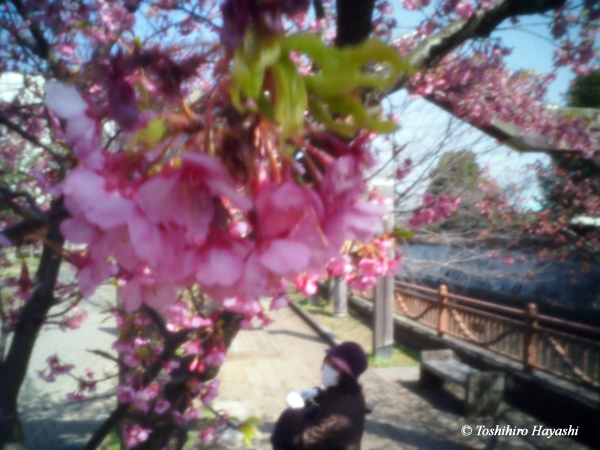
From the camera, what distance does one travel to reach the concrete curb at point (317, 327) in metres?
9.99

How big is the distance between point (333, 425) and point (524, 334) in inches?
186

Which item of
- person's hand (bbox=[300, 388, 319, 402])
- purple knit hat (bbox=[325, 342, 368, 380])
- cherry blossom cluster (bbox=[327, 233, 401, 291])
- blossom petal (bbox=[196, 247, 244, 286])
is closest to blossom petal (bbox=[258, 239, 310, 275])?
blossom petal (bbox=[196, 247, 244, 286])

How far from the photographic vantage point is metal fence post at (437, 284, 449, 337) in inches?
344

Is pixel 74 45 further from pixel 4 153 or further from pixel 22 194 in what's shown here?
pixel 4 153

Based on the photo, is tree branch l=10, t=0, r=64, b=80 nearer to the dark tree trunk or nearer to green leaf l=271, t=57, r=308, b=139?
the dark tree trunk

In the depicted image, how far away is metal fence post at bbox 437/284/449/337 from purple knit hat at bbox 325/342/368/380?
599 centimetres

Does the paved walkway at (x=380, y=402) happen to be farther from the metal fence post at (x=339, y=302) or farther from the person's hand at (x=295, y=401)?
the metal fence post at (x=339, y=302)

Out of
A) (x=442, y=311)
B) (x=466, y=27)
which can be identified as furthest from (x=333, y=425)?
(x=442, y=311)

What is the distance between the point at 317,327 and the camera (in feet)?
37.5

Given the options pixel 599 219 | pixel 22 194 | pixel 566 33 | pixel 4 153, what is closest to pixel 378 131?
pixel 22 194

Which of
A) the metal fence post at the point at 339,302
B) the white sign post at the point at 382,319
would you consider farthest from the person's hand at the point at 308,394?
the metal fence post at the point at 339,302

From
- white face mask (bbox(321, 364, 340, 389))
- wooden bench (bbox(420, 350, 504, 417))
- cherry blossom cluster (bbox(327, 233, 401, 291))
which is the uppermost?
cherry blossom cluster (bbox(327, 233, 401, 291))

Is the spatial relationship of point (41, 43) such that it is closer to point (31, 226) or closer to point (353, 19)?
point (31, 226)

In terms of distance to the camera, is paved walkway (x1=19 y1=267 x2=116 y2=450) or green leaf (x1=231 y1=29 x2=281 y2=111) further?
paved walkway (x1=19 y1=267 x2=116 y2=450)
